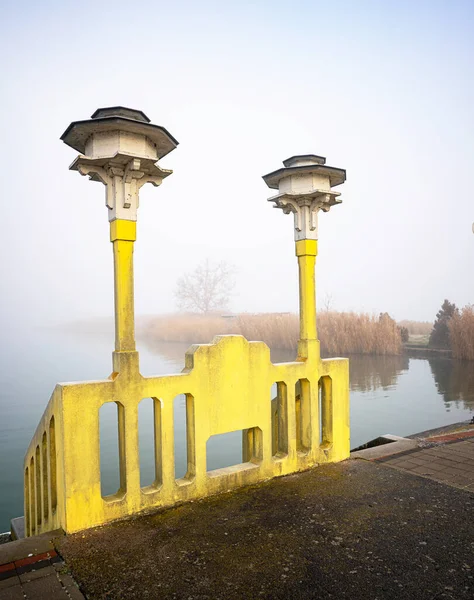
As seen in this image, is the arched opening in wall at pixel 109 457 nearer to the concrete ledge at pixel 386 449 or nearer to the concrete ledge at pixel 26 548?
the concrete ledge at pixel 26 548

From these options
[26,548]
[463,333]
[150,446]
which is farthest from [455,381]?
[26,548]

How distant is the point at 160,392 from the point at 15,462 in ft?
28.1

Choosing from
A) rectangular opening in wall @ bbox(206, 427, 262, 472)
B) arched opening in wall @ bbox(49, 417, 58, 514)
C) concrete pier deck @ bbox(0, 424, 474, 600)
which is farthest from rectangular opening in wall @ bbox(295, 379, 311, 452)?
arched opening in wall @ bbox(49, 417, 58, 514)

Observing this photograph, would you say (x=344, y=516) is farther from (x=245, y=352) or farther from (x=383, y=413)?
(x=383, y=413)

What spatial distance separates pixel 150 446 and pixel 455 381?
37.0 feet

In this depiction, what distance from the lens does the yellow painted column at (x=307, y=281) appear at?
15.9 feet

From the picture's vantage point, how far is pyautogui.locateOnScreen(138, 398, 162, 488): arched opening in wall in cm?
373

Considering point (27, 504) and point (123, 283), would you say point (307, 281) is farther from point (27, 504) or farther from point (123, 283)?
point (27, 504)

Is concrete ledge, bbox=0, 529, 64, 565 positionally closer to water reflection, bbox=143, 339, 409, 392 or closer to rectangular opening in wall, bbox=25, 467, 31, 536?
rectangular opening in wall, bbox=25, 467, 31, 536

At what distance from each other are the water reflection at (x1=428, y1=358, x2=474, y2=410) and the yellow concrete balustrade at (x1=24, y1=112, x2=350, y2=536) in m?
11.5

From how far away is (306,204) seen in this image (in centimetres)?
484

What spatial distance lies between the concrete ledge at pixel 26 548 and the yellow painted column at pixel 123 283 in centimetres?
137

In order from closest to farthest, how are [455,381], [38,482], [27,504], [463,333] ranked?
1. [38,482]
2. [27,504]
3. [455,381]
4. [463,333]

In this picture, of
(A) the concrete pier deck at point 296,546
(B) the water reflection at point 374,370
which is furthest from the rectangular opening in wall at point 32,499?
(B) the water reflection at point 374,370
